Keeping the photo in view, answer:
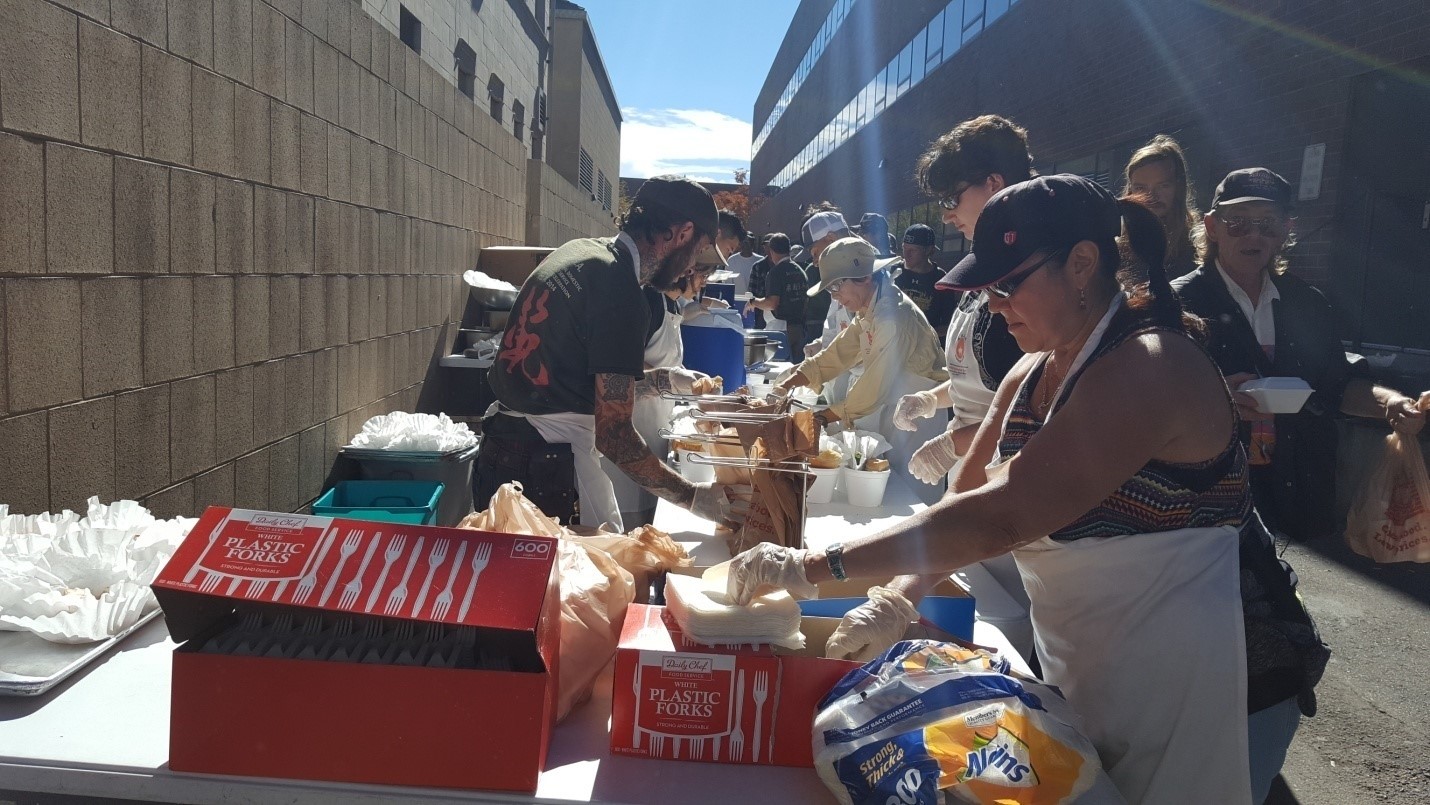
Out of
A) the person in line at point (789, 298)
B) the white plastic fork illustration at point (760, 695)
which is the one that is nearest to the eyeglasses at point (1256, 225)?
the white plastic fork illustration at point (760, 695)

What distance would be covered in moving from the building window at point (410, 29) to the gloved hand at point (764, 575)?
755 cm

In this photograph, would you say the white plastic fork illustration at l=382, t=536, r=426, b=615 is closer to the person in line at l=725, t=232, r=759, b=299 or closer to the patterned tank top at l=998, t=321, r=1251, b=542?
the patterned tank top at l=998, t=321, r=1251, b=542

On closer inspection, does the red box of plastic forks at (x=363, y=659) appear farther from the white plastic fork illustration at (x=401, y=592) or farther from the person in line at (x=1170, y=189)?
the person in line at (x=1170, y=189)

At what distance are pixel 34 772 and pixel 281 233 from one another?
3.01m

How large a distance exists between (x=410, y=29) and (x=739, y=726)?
802cm

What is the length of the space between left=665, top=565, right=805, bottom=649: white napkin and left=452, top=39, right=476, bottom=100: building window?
9.50m

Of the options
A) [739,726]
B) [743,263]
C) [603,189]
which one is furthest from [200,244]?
[603,189]

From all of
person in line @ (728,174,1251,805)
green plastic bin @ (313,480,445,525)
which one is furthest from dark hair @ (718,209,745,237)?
person in line @ (728,174,1251,805)

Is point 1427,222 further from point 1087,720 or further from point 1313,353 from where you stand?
point 1087,720

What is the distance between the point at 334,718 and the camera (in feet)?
4.83

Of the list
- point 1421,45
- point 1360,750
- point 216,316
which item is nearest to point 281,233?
point 216,316

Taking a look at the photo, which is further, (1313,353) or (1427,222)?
(1427,222)

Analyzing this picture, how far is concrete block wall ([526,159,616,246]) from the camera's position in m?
10.9

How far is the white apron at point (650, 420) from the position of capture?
383cm
